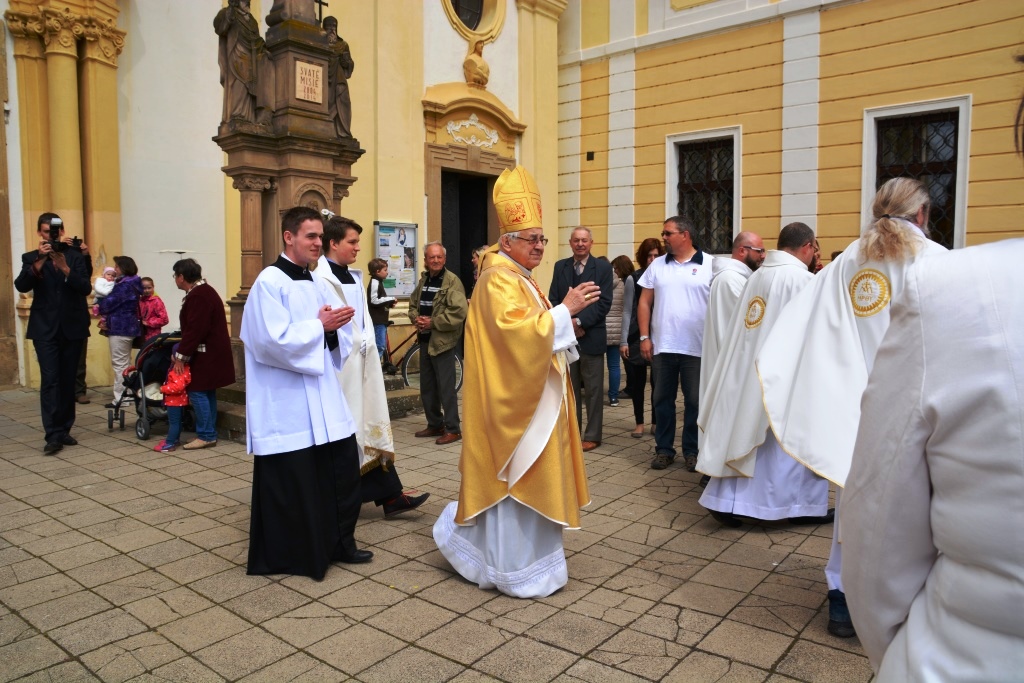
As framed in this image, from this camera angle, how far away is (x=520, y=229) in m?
3.84

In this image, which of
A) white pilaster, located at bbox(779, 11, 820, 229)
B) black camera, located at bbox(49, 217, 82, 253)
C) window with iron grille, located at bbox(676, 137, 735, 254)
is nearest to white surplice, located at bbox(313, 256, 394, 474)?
black camera, located at bbox(49, 217, 82, 253)

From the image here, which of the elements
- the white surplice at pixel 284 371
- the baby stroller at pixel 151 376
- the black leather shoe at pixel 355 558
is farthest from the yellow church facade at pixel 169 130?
the black leather shoe at pixel 355 558

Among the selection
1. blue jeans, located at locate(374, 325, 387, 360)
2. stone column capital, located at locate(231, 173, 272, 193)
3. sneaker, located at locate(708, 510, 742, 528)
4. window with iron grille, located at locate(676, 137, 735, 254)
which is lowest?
sneaker, located at locate(708, 510, 742, 528)

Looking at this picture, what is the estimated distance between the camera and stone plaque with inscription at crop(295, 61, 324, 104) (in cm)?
736

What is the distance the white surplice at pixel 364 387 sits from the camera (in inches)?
182

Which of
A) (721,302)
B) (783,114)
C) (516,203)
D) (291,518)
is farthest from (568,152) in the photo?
(291,518)

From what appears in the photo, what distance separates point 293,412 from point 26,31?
8060mm

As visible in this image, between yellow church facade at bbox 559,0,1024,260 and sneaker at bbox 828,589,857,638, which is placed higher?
yellow church facade at bbox 559,0,1024,260

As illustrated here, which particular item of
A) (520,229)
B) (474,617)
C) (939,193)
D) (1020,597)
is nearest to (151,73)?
(520,229)

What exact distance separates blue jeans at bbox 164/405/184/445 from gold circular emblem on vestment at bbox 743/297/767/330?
4.70 meters

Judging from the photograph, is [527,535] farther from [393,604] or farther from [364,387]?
[364,387]

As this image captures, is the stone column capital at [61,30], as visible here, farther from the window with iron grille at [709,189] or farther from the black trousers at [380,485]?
the window with iron grille at [709,189]

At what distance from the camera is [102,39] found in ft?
30.7

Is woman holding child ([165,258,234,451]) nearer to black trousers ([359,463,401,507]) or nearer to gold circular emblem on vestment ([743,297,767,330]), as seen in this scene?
black trousers ([359,463,401,507])
